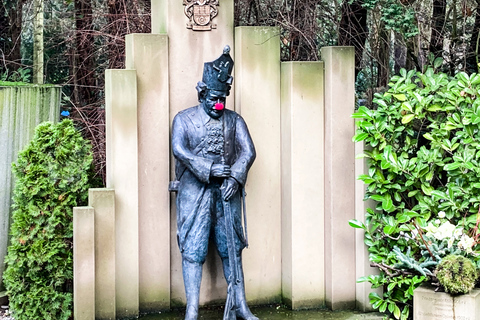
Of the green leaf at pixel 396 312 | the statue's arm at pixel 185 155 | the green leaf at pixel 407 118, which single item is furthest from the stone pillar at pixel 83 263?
the green leaf at pixel 407 118

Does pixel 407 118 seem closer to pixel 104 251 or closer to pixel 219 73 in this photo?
pixel 219 73

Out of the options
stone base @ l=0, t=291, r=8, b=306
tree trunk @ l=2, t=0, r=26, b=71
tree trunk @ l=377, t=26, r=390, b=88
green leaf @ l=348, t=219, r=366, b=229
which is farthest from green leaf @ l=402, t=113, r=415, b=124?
tree trunk @ l=2, t=0, r=26, b=71

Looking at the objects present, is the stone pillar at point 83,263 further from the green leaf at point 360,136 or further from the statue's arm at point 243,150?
the green leaf at point 360,136

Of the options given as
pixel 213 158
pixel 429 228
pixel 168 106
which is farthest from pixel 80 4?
pixel 429 228

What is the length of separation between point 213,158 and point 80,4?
16.2 ft

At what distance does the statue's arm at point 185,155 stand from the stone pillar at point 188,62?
44 cm

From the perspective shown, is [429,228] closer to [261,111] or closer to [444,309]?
[444,309]

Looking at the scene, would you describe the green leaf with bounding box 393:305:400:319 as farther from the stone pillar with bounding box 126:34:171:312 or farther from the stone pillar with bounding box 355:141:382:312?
the stone pillar with bounding box 126:34:171:312

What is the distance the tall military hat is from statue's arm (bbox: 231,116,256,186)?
0.39 meters

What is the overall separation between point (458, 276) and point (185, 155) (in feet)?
7.71

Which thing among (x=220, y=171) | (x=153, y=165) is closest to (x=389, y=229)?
(x=220, y=171)

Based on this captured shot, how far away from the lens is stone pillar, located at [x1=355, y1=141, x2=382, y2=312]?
656 cm

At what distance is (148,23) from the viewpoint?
317 inches

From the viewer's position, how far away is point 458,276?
5.45 metres
